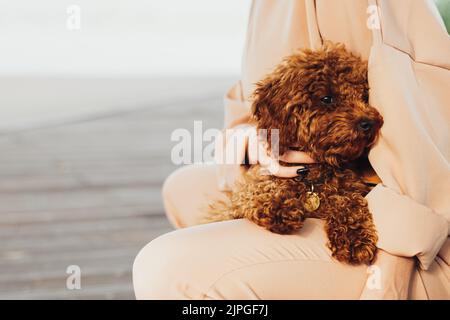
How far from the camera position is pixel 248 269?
4.40 ft

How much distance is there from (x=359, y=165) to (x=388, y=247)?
0.31m

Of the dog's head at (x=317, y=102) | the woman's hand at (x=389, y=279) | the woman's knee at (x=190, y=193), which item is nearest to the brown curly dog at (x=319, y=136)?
the dog's head at (x=317, y=102)

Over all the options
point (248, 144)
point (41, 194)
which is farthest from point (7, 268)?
point (248, 144)

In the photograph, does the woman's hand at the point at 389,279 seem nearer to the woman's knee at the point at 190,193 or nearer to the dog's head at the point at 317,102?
the dog's head at the point at 317,102

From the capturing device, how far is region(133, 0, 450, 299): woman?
1.34 metres

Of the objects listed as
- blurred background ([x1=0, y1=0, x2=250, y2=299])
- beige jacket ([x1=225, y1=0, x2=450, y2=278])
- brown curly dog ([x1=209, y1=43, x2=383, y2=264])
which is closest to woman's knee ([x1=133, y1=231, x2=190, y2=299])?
brown curly dog ([x1=209, y1=43, x2=383, y2=264])

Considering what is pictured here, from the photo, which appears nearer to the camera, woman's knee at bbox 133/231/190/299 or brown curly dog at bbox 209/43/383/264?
woman's knee at bbox 133/231/190/299

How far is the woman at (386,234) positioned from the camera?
1337 millimetres

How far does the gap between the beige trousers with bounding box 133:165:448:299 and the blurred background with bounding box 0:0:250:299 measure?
3.62 ft

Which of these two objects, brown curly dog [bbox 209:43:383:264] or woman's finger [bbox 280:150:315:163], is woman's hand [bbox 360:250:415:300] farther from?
woman's finger [bbox 280:150:315:163]

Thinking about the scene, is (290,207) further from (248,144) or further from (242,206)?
(248,144)

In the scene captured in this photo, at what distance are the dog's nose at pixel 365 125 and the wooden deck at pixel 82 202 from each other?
128 cm

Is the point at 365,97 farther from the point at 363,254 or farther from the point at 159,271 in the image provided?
the point at 159,271

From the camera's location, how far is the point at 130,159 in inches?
187
